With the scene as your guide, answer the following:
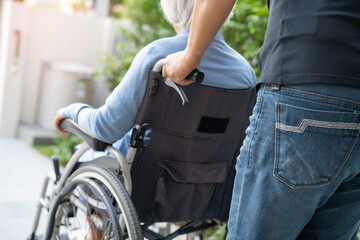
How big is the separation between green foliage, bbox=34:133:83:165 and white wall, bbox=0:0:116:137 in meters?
0.64

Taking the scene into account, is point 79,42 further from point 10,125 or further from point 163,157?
point 163,157

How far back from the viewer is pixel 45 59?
18.4 feet

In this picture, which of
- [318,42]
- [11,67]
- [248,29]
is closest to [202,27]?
[318,42]

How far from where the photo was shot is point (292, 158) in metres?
1.02

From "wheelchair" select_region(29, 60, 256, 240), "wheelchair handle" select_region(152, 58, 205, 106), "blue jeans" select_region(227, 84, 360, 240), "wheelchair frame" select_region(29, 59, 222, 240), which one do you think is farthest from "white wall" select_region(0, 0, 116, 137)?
"blue jeans" select_region(227, 84, 360, 240)

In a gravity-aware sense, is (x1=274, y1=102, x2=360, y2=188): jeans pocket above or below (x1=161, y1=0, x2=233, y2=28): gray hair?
below

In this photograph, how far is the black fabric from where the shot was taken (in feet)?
5.13

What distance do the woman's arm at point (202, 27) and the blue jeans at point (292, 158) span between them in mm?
190

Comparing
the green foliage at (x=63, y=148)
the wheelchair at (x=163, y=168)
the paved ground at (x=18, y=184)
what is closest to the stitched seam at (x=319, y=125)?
the wheelchair at (x=163, y=168)

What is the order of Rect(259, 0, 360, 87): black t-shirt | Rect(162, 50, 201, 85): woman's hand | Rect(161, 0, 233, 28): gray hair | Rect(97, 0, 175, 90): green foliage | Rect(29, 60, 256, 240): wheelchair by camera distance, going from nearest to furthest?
Rect(259, 0, 360, 87): black t-shirt < Rect(162, 50, 201, 85): woman's hand < Rect(29, 60, 256, 240): wheelchair < Rect(161, 0, 233, 28): gray hair < Rect(97, 0, 175, 90): green foliage

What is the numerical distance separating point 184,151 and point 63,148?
131 inches

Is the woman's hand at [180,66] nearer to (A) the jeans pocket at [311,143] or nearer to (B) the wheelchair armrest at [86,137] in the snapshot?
(A) the jeans pocket at [311,143]

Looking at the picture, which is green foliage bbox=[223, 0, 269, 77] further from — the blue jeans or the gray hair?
the blue jeans

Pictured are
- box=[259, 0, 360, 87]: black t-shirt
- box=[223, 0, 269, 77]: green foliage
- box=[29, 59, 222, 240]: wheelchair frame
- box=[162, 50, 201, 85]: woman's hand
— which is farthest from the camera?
→ box=[223, 0, 269, 77]: green foliage
